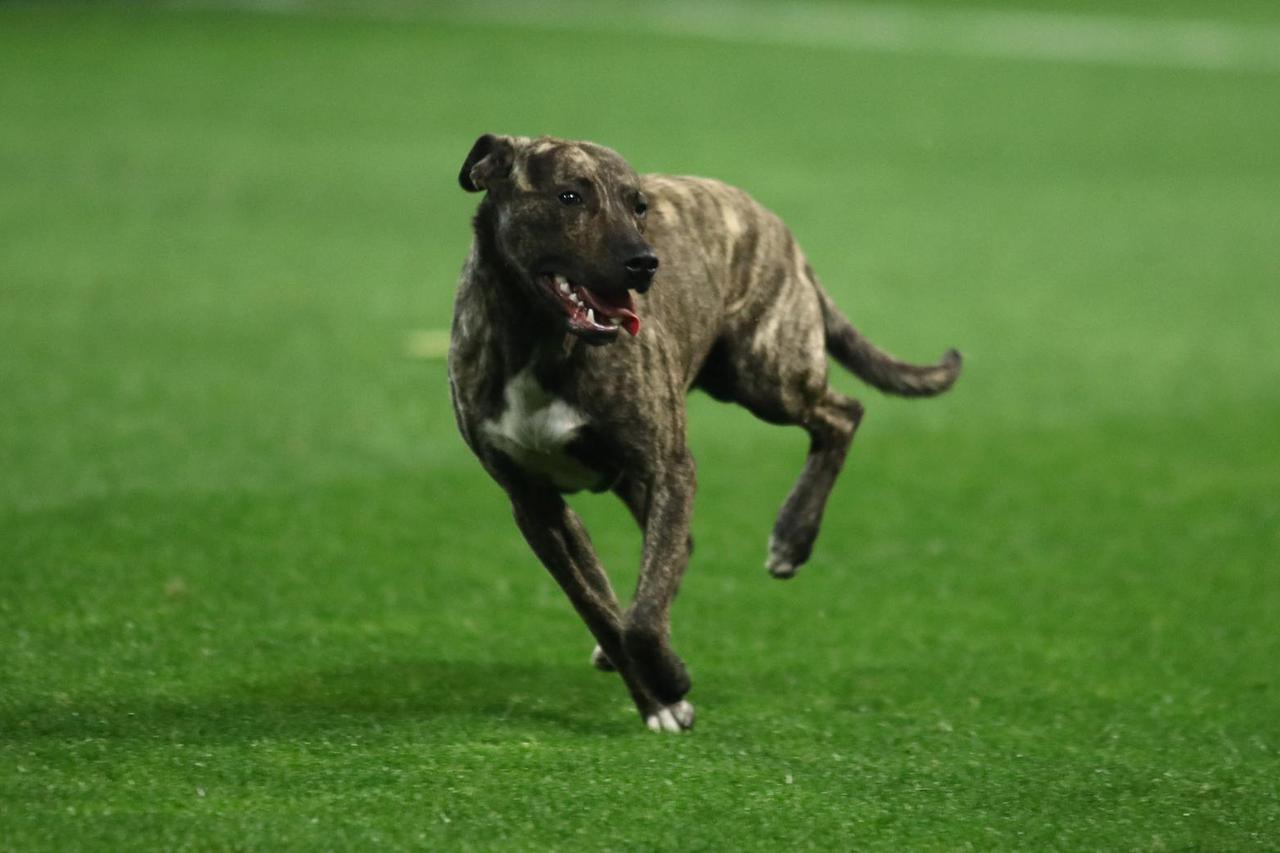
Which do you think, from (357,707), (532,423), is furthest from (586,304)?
(357,707)

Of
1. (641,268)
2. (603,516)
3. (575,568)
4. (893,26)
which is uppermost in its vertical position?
(641,268)

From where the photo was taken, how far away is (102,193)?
14.8m

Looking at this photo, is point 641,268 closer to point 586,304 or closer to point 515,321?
point 586,304

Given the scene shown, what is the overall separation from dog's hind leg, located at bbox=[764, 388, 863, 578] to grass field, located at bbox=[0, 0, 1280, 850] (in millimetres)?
422

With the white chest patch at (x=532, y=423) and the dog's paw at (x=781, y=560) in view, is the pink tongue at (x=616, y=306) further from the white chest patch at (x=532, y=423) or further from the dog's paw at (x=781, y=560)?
the dog's paw at (x=781, y=560)

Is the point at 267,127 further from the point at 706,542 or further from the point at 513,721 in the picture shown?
the point at 513,721

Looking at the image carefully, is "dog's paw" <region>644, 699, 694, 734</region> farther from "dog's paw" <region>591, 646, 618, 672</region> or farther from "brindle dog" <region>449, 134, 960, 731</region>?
"dog's paw" <region>591, 646, 618, 672</region>

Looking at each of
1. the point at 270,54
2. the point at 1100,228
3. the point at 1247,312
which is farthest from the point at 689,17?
the point at 1247,312

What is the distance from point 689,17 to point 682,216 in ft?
68.4

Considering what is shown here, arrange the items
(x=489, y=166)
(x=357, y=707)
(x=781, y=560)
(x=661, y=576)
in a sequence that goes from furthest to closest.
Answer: (x=781, y=560)
(x=357, y=707)
(x=661, y=576)
(x=489, y=166)

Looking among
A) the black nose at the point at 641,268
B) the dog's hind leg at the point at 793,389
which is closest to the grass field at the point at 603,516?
the dog's hind leg at the point at 793,389

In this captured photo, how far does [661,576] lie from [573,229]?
958mm

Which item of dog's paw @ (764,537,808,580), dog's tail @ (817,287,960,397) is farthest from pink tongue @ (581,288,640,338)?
dog's tail @ (817,287,960,397)

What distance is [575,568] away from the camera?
5.78 metres
